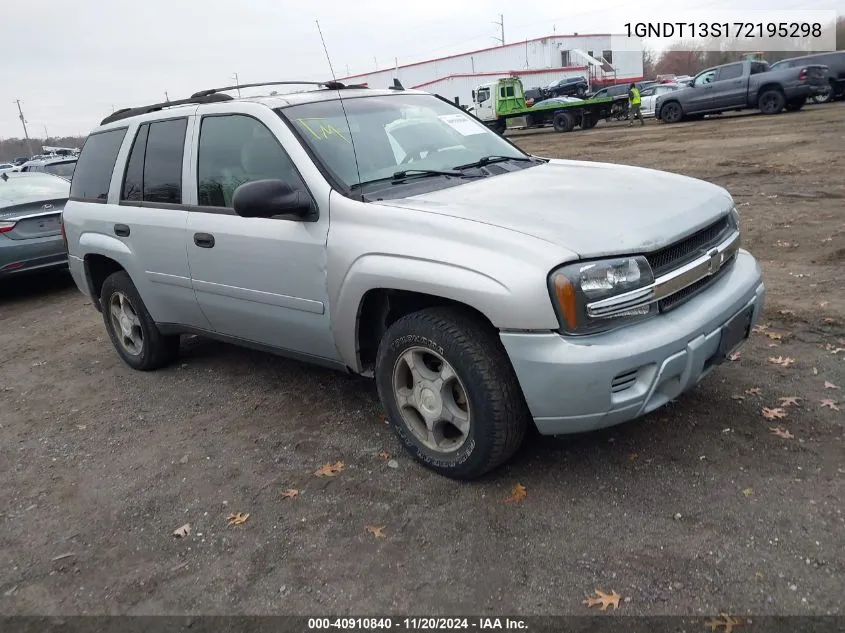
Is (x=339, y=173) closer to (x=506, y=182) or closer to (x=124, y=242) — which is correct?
(x=506, y=182)

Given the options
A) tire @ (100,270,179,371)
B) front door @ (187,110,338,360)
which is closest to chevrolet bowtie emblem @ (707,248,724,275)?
front door @ (187,110,338,360)

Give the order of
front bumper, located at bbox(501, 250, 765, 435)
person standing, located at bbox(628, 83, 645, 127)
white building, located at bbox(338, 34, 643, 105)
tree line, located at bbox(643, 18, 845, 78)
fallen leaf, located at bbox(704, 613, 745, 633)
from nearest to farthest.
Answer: fallen leaf, located at bbox(704, 613, 745, 633) → front bumper, located at bbox(501, 250, 765, 435) → person standing, located at bbox(628, 83, 645, 127) → white building, located at bbox(338, 34, 643, 105) → tree line, located at bbox(643, 18, 845, 78)

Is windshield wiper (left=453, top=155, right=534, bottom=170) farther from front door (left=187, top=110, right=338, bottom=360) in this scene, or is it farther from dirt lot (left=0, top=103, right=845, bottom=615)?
dirt lot (left=0, top=103, right=845, bottom=615)

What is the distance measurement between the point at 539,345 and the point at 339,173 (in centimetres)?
150

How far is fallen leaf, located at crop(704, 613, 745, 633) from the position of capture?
7.72 feet

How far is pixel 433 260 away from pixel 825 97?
25.1 m

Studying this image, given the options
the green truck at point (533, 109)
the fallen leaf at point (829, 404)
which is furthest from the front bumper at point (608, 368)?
the green truck at point (533, 109)

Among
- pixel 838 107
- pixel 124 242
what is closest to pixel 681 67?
pixel 838 107

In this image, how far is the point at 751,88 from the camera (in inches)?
820

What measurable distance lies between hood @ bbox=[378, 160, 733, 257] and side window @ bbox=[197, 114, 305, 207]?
0.80m

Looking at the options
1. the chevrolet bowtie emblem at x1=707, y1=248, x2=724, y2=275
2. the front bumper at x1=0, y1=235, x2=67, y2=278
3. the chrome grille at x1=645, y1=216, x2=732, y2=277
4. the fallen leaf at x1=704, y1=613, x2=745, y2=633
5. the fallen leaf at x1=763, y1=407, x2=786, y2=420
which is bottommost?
the fallen leaf at x1=704, y1=613, x2=745, y2=633

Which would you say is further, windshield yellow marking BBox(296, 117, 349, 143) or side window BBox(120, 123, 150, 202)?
side window BBox(120, 123, 150, 202)

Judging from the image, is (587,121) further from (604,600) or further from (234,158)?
(604,600)

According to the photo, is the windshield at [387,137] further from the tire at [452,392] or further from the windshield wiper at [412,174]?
the tire at [452,392]
